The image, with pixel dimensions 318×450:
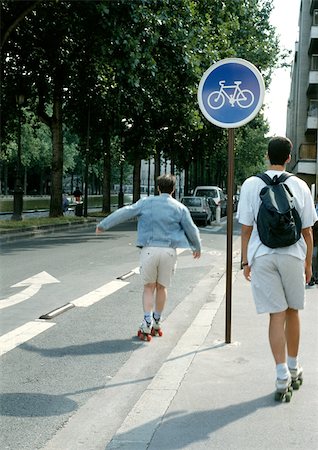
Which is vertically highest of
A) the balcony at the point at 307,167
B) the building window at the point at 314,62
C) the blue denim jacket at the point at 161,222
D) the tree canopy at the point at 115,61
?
the building window at the point at 314,62

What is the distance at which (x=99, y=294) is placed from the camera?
903 cm

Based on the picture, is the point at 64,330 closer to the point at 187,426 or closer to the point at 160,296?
the point at 160,296

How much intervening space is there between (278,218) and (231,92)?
7.75ft

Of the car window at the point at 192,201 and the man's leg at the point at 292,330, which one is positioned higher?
the car window at the point at 192,201

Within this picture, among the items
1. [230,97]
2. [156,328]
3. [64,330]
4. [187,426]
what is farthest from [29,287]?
[187,426]

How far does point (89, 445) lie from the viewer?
3496 millimetres

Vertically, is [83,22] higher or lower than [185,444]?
higher

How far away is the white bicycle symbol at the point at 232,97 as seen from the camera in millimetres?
6055

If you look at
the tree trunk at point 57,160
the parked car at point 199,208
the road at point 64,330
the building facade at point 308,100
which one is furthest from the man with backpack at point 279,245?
the building facade at point 308,100

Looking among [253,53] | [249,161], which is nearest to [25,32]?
[253,53]

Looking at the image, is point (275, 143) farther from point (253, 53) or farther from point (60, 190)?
point (253, 53)

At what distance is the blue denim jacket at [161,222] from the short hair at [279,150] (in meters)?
1.87

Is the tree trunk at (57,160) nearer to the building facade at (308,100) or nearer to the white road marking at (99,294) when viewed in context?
the white road marking at (99,294)

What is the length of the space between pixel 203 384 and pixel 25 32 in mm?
22484
